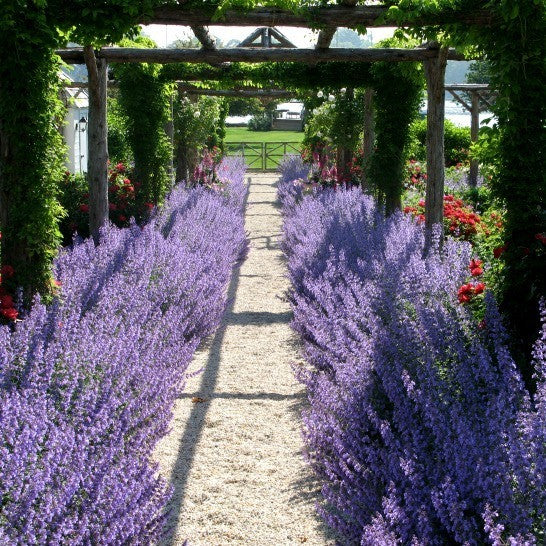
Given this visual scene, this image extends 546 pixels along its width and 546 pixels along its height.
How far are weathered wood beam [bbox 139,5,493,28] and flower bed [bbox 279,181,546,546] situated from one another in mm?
1716

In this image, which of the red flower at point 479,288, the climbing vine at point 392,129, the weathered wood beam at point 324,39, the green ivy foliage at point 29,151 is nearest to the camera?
the red flower at point 479,288

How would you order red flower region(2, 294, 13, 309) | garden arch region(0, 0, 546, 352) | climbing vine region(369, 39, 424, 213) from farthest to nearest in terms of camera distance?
1. climbing vine region(369, 39, 424, 213)
2. red flower region(2, 294, 13, 309)
3. garden arch region(0, 0, 546, 352)

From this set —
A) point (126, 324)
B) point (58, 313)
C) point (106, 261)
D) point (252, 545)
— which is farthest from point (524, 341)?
point (106, 261)

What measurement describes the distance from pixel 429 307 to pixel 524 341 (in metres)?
0.53

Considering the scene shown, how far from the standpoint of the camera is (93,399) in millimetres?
3199

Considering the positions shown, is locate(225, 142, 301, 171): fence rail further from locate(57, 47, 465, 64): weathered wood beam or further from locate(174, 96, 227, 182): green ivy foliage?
locate(57, 47, 465, 64): weathered wood beam

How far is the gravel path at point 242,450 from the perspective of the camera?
334 cm

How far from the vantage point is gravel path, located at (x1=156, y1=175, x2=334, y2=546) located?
3.34m

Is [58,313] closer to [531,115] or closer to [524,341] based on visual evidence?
[524,341]

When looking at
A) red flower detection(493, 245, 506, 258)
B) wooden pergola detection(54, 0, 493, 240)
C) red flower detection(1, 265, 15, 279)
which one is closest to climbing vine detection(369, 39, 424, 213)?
wooden pergola detection(54, 0, 493, 240)

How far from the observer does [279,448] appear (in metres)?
4.25

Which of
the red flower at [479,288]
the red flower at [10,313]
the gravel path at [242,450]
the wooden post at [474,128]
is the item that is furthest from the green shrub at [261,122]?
the red flower at [479,288]

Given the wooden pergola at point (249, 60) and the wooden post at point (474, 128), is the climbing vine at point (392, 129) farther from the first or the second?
the wooden post at point (474, 128)

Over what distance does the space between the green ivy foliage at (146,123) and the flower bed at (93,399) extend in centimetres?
443
